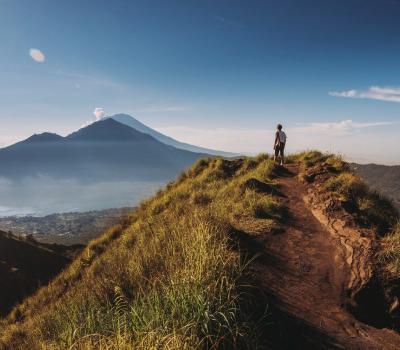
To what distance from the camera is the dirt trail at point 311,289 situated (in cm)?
541

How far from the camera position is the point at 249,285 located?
512cm

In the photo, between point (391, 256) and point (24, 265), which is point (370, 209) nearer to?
point (391, 256)

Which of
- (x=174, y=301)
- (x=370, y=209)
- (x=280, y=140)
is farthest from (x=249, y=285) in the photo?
(x=280, y=140)

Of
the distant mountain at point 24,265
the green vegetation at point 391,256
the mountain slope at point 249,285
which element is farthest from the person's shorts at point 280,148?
the distant mountain at point 24,265

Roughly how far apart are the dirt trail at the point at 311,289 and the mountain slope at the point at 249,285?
2 cm

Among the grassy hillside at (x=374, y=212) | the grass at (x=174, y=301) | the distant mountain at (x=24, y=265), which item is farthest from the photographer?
the distant mountain at (x=24, y=265)

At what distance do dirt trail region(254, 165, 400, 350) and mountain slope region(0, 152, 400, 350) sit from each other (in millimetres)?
25

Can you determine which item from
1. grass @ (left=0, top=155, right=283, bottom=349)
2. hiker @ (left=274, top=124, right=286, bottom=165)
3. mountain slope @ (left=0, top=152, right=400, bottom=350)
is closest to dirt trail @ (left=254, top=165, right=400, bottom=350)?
mountain slope @ (left=0, top=152, right=400, bottom=350)

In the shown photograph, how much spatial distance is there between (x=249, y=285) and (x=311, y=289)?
8.09 ft

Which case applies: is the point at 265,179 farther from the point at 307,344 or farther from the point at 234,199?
the point at 307,344

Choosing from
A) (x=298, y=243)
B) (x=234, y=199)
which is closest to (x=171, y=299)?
(x=298, y=243)

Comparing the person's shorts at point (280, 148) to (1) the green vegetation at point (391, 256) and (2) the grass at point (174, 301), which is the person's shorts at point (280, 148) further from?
(1) the green vegetation at point (391, 256)

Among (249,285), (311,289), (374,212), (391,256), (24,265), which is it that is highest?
(374,212)

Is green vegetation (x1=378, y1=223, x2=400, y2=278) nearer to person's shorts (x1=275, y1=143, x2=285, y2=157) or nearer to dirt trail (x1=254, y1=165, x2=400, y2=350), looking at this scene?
dirt trail (x1=254, y1=165, x2=400, y2=350)
